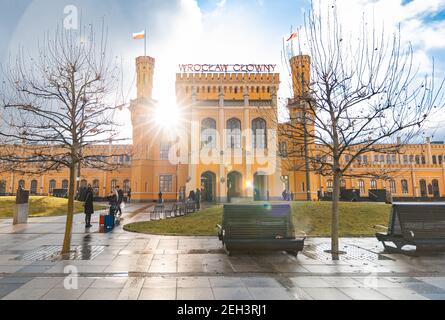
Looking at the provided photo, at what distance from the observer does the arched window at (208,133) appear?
37.6 metres

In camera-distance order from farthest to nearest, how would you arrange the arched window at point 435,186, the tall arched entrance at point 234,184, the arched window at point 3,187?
the arched window at point 435,186
the arched window at point 3,187
the tall arched entrance at point 234,184

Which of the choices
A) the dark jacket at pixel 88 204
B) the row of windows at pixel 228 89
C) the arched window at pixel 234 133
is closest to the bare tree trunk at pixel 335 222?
the dark jacket at pixel 88 204

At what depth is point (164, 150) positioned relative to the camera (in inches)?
1716

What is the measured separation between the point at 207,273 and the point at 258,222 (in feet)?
7.25

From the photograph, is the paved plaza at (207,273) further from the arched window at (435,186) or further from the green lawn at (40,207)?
the arched window at (435,186)

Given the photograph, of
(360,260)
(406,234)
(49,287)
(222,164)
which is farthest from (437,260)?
(222,164)

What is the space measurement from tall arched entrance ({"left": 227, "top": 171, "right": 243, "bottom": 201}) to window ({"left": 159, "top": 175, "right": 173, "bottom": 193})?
8585 mm

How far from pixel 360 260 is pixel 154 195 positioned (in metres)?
36.9

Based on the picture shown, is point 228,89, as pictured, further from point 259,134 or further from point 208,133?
point 259,134

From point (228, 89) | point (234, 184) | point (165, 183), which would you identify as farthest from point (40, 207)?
point (228, 89)

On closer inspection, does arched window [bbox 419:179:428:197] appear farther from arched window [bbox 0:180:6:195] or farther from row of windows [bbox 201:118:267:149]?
arched window [bbox 0:180:6:195]

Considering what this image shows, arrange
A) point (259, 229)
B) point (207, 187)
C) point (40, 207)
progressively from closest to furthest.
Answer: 1. point (259, 229)
2. point (40, 207)
3. point (207, 187)

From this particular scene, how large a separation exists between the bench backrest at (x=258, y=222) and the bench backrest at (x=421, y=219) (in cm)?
326
